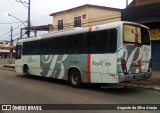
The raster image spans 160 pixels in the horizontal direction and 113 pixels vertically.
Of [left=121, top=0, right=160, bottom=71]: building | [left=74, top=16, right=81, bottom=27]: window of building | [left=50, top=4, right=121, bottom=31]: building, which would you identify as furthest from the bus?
[left=74, top=16, right=81, bottom=27]: window of building

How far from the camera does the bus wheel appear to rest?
14.7 m

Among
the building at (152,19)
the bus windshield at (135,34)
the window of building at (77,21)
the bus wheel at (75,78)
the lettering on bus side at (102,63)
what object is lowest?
the bus wheel at (75,78)

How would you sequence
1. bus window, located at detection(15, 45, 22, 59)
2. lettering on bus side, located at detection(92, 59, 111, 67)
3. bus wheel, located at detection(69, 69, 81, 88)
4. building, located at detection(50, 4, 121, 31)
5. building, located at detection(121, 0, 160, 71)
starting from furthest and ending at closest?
building, located at detection(50, 4, 121, 31), bus window, located at detection(15, 45, 22, 59), building, located at detection(121, 0, 160, 71), bus wheel, located at detection(69, 69, 81, 88), lettering on bus side, located at detection(92, 59, 111, 67)

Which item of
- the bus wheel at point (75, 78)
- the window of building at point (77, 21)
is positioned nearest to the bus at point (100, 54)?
the bus wheel at point (75, 78)

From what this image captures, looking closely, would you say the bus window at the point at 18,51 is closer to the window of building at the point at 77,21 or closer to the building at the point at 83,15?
the building at the point at 83,15

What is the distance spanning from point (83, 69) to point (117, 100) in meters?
3.64

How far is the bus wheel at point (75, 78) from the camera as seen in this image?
577 inches

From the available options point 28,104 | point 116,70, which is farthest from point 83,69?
point 28,104

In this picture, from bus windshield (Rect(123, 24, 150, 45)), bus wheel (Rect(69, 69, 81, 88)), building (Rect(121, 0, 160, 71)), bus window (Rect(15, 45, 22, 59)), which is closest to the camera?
bus windshield (Rect(123, 24, 150, 45))

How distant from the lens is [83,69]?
46.9 ft

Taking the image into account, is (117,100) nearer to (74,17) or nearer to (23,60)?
(23,60)

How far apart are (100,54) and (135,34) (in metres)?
1.79

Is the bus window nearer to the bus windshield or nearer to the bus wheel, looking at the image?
the bus wheel

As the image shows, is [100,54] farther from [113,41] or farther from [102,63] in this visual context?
A: [113,41]
